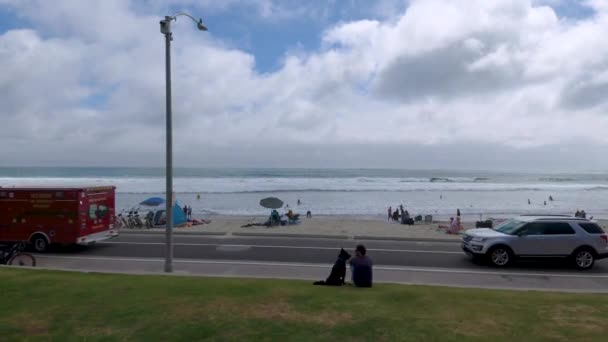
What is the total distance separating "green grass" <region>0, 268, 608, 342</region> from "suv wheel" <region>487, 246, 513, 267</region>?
4909 millimetres

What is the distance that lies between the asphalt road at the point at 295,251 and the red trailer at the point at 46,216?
0.69 meters

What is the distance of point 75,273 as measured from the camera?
33.1 feet

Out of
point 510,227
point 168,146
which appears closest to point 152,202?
point 168,146

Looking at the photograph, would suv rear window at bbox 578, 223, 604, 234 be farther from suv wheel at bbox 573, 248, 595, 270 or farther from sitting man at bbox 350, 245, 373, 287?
sitting man at bbox 350, 245, 373, 287

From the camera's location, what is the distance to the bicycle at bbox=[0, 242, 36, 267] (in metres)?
12.2

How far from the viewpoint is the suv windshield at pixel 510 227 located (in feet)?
44.9

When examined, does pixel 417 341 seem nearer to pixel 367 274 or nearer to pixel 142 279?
pixel 367 274

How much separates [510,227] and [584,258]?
2145 millimetres

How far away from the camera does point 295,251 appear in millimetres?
16297

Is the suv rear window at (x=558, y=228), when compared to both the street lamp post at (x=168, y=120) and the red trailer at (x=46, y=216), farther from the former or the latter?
the red trailer at (x=46, y=216)

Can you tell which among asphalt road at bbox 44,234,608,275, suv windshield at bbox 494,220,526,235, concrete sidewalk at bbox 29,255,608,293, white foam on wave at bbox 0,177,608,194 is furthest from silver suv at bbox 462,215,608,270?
white foam on wave at bbox 0,177,608,194

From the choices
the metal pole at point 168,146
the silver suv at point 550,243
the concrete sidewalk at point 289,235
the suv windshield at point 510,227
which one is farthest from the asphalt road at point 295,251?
the metal pole at point 168,146

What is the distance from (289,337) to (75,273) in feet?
21.5

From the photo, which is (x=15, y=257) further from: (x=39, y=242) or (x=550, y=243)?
(x=550, y=243)
